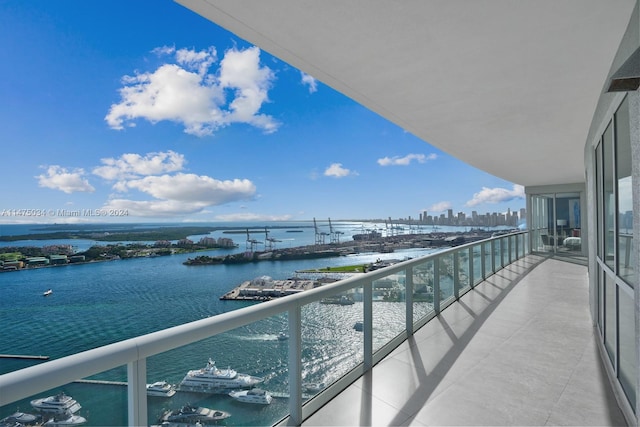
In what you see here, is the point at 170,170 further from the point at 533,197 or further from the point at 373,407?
the point at 373,407

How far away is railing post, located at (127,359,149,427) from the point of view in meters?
1.36

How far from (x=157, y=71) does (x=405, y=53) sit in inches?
1642

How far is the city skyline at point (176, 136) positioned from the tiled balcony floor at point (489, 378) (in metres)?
11.9

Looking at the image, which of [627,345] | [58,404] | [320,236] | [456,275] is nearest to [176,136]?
[320,236]

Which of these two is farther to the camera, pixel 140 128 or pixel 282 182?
pixel 282 182

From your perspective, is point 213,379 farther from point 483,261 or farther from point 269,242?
point 269,242

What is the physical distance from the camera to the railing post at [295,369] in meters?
2.27

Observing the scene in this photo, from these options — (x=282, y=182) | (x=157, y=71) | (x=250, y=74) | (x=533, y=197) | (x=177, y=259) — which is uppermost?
(x=157, y=71)

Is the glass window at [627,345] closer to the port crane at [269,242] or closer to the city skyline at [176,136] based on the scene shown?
the city skyline at [176,136]

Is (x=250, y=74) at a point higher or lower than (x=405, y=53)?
higher

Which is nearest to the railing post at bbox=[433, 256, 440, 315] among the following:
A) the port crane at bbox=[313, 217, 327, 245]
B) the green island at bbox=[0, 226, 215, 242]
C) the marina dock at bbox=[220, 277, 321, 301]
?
the marina dock at bbox=[220, 277, 321, 301]

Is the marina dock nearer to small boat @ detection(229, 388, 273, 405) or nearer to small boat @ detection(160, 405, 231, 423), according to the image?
small boat @ detection(229, 388, 273, 405)

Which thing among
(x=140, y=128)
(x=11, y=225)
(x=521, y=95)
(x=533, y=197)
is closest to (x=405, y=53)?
(x=521, y=95)

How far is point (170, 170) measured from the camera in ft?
152
